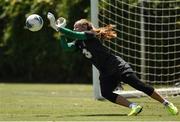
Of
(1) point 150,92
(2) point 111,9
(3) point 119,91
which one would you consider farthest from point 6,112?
(2) point 111,9

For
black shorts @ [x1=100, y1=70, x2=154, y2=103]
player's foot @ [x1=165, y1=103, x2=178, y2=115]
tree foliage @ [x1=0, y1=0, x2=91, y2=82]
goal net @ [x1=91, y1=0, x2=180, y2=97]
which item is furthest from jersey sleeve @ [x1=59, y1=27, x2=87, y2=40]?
tree foliage @ [x1=0, y1=0, x2=91, y2=82]

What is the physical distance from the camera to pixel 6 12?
21.8 m

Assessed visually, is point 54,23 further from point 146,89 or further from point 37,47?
point 37,47

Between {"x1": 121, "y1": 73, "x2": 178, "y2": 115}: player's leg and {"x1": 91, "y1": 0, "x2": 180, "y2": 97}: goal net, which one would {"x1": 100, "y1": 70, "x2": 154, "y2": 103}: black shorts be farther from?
{"x1": 91, "y1": 0, "x2": 180, "y2": 97}: goal net

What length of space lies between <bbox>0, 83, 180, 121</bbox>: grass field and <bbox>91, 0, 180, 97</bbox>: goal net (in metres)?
1.37

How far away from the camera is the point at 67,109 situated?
11789 millimetres

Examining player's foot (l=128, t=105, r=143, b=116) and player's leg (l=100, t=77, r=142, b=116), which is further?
player's leg (l=100, t=77, r=142, b=116)

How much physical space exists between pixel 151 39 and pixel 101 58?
511 cm

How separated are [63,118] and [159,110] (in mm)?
1992

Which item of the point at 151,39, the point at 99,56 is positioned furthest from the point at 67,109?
the point at 151,39

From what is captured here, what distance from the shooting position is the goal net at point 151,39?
613 inches

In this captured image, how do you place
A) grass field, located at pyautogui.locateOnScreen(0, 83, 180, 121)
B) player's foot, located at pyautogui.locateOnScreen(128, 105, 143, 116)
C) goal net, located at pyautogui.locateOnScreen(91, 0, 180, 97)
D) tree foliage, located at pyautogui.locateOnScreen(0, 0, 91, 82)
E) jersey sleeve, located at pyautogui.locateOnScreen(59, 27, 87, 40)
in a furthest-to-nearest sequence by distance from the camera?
tree foliage, located at pyautogui.locateOnScreen(0, 0, 91, 82) < goal net, located at pyautogui.locateOnScreen(91, 0, 180, 97) < jersey sleeve, located at pyautogui.locateOnScreen(59, 27, 87, 40) < player's foot, located at pyautogui.locateOnScreen(128, 105, 143, 116) < grass field, located at pyautogui.locateOnScreen(0, 83, 180, 121)

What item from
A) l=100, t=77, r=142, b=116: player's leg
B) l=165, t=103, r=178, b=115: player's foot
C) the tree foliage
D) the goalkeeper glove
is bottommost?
the tree foliage

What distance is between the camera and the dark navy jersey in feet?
36.3
